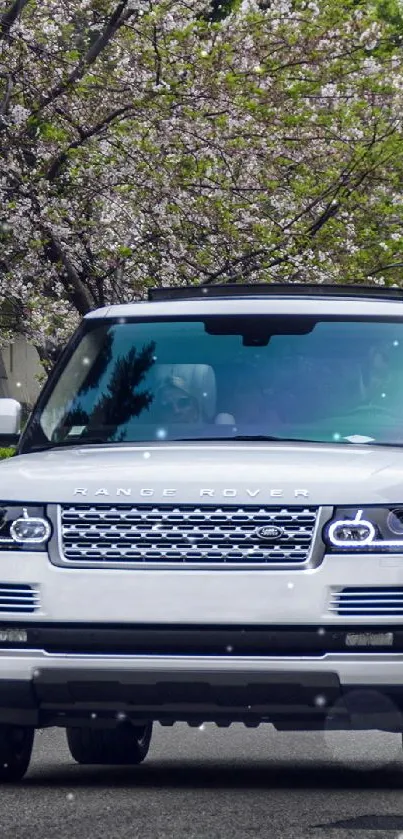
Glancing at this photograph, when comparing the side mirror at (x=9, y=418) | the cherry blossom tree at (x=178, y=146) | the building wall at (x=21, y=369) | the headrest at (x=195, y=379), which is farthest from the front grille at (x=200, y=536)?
the building wall at (x=21, y=369)

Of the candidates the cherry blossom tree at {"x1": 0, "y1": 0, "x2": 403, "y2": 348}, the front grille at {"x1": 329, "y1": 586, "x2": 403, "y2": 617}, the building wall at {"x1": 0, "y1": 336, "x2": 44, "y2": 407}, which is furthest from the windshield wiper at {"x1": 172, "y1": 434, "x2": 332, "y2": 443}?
the building wall at {"x1": 0, "y1": 336, "x2": 44, "y2": 407}

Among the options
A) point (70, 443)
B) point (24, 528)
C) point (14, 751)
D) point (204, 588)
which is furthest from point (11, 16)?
point (204, 588)

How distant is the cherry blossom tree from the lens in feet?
71.2

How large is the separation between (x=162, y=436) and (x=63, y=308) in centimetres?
1741

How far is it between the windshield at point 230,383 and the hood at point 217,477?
0.48m

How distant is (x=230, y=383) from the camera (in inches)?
328

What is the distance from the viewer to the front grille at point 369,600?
6879 millimetres

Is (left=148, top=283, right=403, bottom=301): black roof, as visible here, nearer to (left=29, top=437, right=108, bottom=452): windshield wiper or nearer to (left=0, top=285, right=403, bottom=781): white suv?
(left=29, top=437, right=108, bottom=452): windshield wiper

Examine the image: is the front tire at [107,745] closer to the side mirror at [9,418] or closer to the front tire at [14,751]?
the front tire at [14,751]

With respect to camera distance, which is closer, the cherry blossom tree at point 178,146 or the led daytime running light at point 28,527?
the led daytime running light at point 28,527

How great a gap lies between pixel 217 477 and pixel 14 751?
69.2 inches

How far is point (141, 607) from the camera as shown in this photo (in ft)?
22.7

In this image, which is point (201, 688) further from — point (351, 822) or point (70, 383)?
point (70, 383)

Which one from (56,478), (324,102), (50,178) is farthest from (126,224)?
(56,478)
